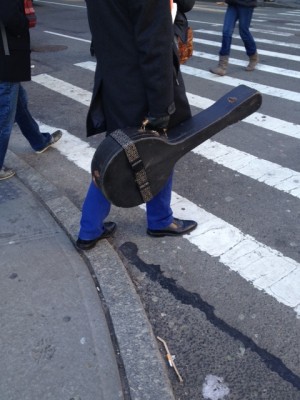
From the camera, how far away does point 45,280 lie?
308cm

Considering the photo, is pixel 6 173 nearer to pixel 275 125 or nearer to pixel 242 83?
pixel 275 125

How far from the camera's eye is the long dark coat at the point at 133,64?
2.33 m

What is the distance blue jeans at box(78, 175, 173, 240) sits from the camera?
3113mm

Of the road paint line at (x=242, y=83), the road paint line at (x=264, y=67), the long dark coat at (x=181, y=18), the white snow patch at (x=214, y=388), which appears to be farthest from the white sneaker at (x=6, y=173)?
the road paint line at (x=264, y=67)

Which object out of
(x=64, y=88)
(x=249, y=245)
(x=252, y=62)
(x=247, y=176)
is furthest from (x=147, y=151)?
(x=252, y=62)

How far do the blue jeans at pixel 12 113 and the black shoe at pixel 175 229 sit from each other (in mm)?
1593

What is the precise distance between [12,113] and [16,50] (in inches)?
21.0

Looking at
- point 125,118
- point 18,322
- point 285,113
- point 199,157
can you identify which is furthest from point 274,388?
point 285,113

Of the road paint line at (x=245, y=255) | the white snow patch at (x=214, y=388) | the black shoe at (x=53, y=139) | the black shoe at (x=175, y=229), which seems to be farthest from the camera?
the black shoe at (x=53, y=139)

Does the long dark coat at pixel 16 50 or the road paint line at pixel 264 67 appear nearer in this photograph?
the long dark coat at pixel 16 50

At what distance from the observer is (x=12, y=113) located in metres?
4.10

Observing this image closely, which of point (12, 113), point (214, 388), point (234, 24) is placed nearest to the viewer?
point (214, 388)

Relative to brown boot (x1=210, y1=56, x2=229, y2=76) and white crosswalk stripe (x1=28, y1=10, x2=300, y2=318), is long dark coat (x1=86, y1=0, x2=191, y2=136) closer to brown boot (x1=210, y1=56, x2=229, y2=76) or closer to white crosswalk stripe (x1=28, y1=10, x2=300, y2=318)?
white crosswalk stripe (x1=28, y1=10, x2=300, y2=318)

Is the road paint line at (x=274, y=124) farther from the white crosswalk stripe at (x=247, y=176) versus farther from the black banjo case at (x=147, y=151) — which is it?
the black banjo case at (x=147, y=151)
